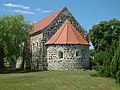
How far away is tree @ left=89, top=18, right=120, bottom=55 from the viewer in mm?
44156

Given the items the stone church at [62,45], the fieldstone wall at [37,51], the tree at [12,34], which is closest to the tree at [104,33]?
the stone church at [62,45]

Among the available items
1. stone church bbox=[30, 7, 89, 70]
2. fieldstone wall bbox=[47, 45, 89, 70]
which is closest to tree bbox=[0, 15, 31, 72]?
stone church bbox=[30, 7, 89, 70]

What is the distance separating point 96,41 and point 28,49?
1269 centimetres

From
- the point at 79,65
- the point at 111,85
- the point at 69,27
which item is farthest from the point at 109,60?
the point at 69,27

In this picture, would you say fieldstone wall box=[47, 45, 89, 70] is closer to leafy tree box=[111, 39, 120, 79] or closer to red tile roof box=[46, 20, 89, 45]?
red tile roof box=[46, 20, 89, 45]

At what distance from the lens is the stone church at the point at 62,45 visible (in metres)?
32.0

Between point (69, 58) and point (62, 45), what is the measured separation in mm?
1870

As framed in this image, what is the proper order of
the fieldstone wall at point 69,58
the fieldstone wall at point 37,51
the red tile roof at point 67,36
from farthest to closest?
the fieldstone wall at point 37,51 → the red tile roof at point 67,36 → the fieldstone wall at point 69,58

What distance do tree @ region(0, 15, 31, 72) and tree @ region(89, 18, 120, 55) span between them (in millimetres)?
16270

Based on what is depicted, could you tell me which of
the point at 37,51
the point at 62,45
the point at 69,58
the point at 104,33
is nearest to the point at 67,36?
the point at 62,45

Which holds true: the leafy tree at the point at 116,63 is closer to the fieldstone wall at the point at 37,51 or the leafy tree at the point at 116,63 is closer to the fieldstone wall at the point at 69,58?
the fieldstone wall at the point at 69,58

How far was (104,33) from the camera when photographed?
44594 mm

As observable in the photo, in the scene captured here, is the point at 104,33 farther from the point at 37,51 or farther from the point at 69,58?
the point at 69,58

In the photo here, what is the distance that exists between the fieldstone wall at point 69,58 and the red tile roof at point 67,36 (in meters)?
0.63
